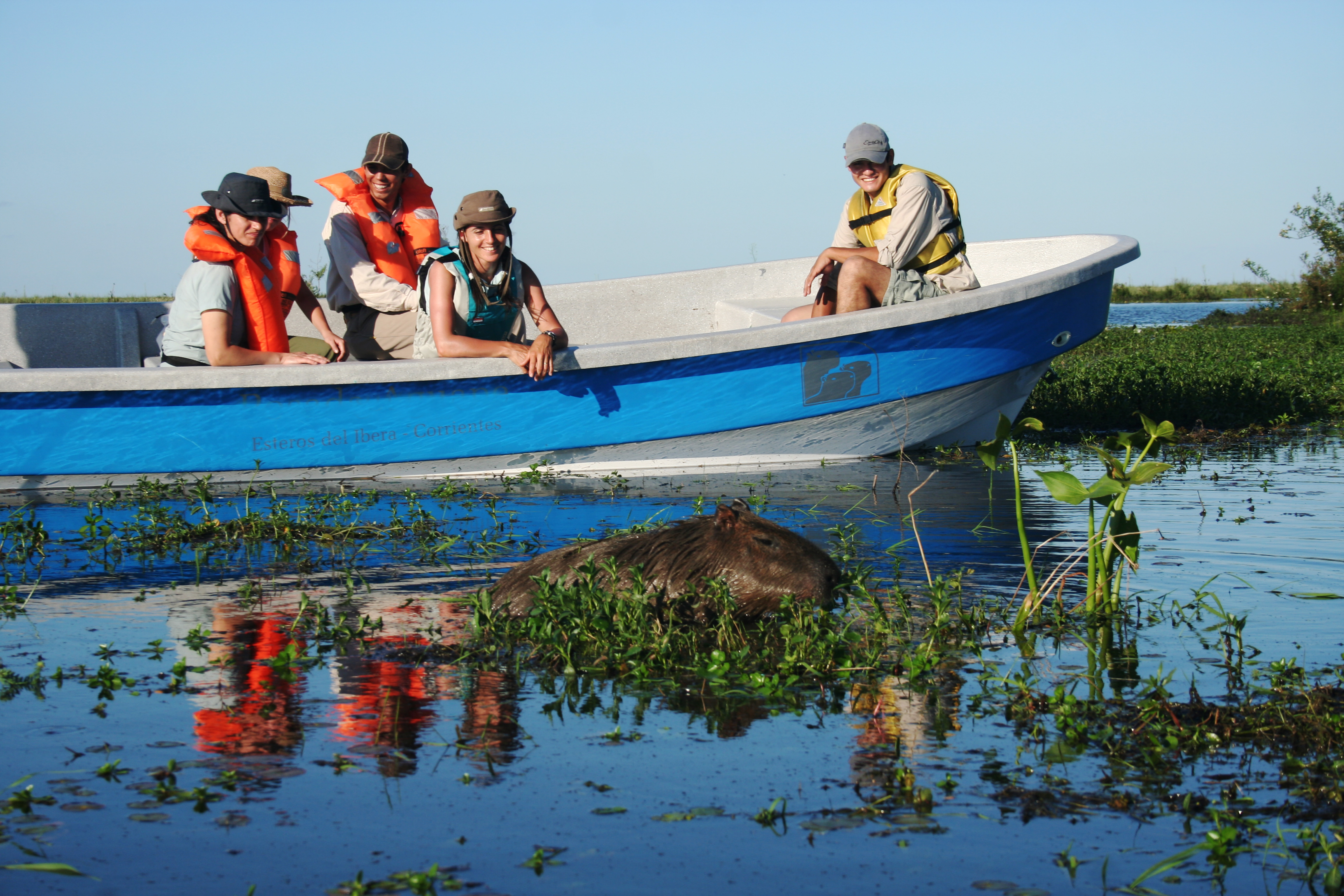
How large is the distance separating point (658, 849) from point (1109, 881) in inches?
32.0

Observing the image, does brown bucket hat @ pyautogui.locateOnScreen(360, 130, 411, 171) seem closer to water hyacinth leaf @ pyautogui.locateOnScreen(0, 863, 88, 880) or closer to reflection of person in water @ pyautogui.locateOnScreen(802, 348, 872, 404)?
reflection of person in water @ pyautogui.locateOnScreen(802, 348, 872, 404)

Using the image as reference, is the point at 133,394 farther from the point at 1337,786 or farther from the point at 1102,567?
the point at 1337,786

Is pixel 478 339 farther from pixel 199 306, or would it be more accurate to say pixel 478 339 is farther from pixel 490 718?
pixel 490 718

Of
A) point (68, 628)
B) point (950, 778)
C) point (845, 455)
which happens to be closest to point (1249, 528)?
point (845, 455)

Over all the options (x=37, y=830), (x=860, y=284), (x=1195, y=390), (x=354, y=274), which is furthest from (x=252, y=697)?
(x=1195, y=390)

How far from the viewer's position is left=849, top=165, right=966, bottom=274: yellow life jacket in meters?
7.44

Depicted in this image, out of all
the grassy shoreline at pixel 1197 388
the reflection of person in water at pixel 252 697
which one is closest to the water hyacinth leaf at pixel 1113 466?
the reflection of person in water at pixel 252 697

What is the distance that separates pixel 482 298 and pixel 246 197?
1341 mm

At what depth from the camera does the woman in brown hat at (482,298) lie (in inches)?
253

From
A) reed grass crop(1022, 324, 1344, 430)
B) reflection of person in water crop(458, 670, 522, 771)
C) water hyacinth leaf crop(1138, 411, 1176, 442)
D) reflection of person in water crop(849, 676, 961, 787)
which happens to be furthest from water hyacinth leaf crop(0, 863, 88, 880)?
reed grass crop(1022, 324, 1344, 430)

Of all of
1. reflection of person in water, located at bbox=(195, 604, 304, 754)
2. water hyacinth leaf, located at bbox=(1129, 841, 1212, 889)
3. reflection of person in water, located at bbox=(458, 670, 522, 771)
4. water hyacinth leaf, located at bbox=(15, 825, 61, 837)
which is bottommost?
water hyacinth leaf, located at bbox=(1129, 841, 1212, 889)

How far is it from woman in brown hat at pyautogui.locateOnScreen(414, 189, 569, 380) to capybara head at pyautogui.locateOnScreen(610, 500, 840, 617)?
8.92ft

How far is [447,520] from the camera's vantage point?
19.8ft

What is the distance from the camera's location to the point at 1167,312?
40.0m
